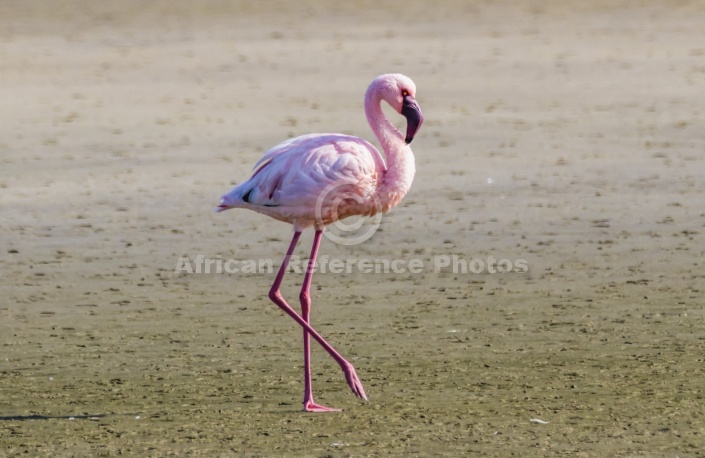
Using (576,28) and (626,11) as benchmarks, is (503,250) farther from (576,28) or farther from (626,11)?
(626,11)

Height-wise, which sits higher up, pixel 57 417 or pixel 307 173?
pixel 307 173

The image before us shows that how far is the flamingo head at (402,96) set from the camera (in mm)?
6887

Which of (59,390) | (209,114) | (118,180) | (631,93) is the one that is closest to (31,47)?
(209,114)

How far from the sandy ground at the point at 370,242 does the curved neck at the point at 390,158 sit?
95 centimetres

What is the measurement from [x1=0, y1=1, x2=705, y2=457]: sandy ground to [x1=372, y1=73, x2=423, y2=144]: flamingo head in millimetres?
1289

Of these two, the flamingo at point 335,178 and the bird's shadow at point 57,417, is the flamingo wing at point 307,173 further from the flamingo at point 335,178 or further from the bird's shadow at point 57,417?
the bird's shadow at point 57,417

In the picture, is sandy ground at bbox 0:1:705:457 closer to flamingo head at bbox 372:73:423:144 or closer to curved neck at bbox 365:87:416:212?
curved neck at bbox 365:87:416:212

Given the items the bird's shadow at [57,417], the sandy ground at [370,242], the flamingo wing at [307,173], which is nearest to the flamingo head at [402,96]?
the flamingo wing at [307,173]

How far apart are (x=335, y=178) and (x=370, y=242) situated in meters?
3.52

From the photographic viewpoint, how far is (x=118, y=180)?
11930 mm

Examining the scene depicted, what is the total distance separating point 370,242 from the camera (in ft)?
33.4

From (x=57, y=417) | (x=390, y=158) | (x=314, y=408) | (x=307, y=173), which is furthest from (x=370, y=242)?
(x=57, y=417)

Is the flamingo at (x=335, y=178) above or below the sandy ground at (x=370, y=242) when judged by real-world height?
above

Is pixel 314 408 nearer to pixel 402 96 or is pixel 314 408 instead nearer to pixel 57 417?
pixel 57 417
